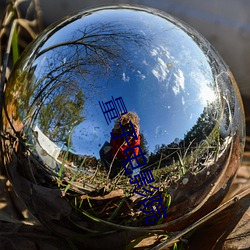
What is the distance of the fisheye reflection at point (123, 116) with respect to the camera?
4.76ft

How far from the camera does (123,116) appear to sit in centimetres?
145

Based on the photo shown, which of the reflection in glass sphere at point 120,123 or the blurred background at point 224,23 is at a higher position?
the blurred background at point 224,23

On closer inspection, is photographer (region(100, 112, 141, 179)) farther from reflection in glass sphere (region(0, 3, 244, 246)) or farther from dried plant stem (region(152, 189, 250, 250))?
dried plant stem (region(152, 189, 250, 250))

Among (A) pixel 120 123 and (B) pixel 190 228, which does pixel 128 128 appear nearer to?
(A) pixel 120 123

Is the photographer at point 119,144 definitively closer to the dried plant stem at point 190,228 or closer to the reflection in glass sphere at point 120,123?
the reflection in glass sphere at point 120,123

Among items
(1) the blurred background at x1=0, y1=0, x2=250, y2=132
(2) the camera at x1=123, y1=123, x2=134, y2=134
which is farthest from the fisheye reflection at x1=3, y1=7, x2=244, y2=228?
(1) the blurred background at x1=0, y1=0, x2=250, y2=132

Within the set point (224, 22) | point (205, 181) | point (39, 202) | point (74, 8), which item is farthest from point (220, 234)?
point (74, 8)

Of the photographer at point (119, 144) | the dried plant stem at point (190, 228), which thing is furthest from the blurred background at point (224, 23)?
the photographer at point (119, 144)

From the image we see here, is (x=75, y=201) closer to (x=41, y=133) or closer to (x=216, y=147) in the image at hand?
(x=41, y=133)

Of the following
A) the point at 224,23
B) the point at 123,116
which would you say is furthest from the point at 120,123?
the point at 224,23

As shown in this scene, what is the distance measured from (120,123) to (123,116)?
0.02 m

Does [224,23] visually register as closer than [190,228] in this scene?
No

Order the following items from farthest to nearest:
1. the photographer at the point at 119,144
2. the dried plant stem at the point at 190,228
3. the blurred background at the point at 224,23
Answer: the blurred background at the point at 224,23 → the dried plant stem at the point at 190,228 → the photographer at the point at 119,144

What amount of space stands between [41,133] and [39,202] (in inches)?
8.4
